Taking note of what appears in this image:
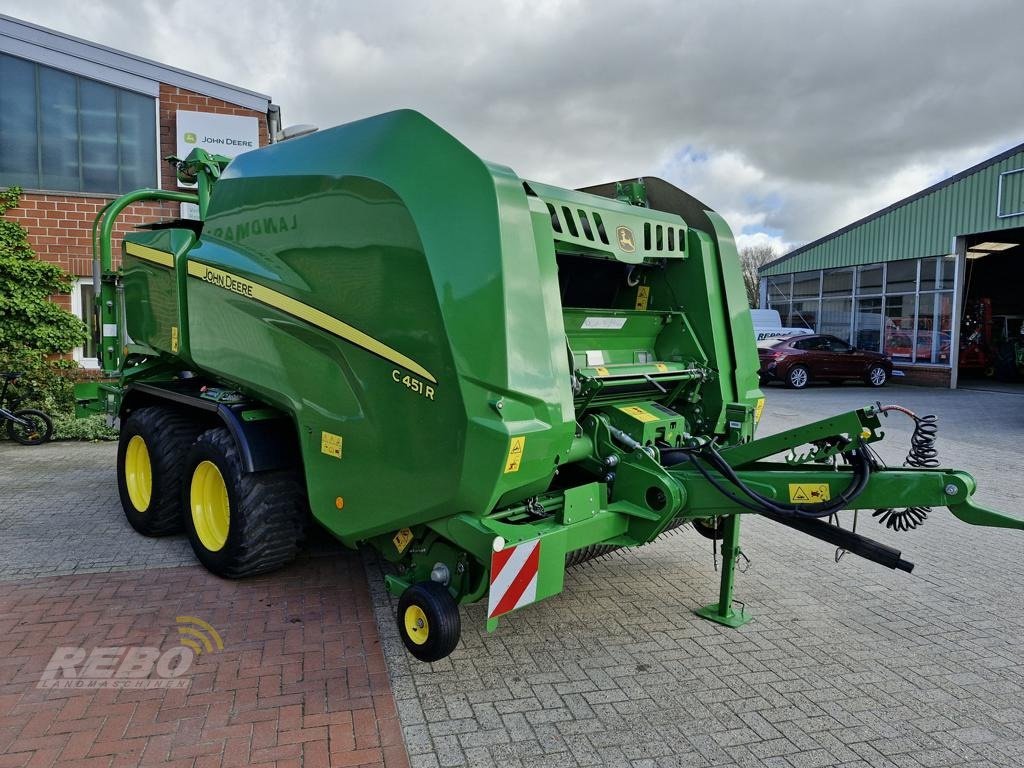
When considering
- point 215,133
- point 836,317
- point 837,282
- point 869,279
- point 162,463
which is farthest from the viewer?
point 836,317

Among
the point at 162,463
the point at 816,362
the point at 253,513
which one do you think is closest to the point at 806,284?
the point at 816,362

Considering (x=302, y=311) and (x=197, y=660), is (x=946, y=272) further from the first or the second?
(x=197, y=660)

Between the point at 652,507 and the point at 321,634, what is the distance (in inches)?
73.3

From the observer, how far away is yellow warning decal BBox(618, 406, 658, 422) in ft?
12.8

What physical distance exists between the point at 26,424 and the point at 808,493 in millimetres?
9477

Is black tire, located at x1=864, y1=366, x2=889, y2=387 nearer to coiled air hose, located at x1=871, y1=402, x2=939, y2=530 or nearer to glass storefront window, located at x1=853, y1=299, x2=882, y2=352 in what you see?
glass storefront window, located at x1=853, y1=299, x2=882, y2=352

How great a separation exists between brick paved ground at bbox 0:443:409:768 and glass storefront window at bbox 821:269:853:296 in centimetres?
1986

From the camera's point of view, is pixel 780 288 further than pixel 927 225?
Yes

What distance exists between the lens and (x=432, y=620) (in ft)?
10.2

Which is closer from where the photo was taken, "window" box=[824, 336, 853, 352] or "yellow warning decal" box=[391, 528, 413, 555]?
"yellow warning decal" box=[391, 528, 413, 555]

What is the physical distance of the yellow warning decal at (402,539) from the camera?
11.5 feet

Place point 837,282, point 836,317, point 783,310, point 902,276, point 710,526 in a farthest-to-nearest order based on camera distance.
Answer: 1. point 783,310
2. point 836,317
3. point 837,282
4. point 902,276
5. point 710,526

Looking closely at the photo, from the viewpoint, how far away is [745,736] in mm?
2938

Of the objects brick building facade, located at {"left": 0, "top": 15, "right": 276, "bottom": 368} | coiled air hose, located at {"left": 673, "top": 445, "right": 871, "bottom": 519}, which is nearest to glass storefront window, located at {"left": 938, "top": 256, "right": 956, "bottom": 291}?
brick building facade, located at {"left": 0, "top": 15, "right": 276, "bottom": 368}
